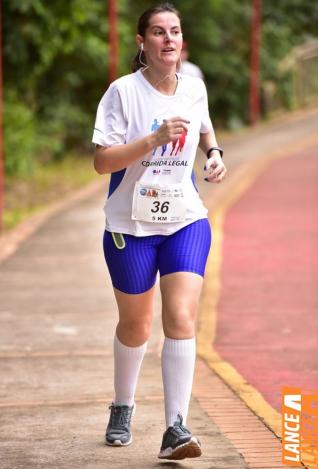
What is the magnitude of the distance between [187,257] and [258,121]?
26.3m

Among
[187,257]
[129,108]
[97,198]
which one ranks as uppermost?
[129,108]

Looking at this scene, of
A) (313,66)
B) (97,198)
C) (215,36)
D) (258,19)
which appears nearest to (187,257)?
(97,198)

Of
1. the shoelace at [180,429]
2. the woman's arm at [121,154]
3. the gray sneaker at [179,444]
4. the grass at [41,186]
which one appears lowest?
the grass at [41,186]

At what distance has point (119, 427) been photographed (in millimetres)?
5543

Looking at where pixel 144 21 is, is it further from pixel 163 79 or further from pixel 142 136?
pixel 142 136

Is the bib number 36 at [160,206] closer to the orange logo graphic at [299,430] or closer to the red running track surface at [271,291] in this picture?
the orange logo graphic at [299,430]

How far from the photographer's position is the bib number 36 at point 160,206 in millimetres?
5230

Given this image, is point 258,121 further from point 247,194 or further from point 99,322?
point 99,322

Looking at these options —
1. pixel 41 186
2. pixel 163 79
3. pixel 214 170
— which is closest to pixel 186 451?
pixel 214 170

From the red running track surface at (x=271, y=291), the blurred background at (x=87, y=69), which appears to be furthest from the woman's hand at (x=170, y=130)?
the blurred background at (x=87, y=69)

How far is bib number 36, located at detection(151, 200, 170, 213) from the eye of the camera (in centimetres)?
523

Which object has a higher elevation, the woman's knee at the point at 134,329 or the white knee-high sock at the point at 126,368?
the woman's knee at the point at 134,329

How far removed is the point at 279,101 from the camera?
107ft

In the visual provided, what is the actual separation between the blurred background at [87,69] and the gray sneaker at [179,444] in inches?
368
